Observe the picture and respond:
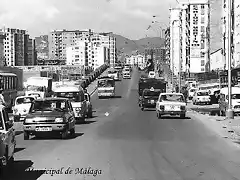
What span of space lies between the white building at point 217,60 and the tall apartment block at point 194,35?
7.57ft

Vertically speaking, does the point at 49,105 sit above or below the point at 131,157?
above

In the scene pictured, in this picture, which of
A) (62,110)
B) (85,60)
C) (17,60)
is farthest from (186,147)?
(85,60)

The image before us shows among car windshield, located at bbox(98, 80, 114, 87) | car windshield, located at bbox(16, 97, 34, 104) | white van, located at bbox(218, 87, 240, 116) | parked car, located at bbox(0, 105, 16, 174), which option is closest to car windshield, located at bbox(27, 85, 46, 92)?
car windshield, located at bbox(16, 97, 34, 104)

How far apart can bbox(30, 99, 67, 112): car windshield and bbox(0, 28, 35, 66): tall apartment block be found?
496 ft

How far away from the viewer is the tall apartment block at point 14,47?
172750 mm

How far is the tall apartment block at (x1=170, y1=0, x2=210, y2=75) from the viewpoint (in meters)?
117

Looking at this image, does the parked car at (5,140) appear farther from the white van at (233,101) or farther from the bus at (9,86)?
the bus at (9,86)

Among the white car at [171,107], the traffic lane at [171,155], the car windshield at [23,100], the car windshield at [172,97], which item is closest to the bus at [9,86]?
the car windshield at [23,100]

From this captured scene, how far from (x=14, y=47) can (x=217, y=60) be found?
89.9m

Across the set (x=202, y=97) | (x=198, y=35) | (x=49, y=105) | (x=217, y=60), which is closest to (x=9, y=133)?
(x=49, y=105)

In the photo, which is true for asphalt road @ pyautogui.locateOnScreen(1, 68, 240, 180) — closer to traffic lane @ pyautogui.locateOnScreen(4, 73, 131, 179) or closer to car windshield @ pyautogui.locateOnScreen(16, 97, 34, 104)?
traffic lane @ pyautogui.locateOnScreen(4, 73, 131, 179)

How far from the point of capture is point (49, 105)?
2197 cm

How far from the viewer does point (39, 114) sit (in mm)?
20672

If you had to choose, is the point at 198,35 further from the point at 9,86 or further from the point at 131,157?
the point at 131,157
